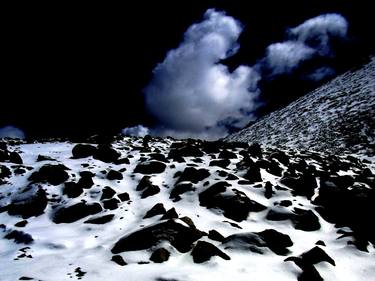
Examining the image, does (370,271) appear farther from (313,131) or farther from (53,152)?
(313,131)

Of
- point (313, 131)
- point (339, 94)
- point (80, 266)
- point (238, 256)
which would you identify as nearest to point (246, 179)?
point (238, 256)

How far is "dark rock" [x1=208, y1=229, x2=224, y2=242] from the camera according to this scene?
10.6 metres

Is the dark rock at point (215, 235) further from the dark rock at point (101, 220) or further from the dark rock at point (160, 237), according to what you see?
the dark rock at point (101, 220)

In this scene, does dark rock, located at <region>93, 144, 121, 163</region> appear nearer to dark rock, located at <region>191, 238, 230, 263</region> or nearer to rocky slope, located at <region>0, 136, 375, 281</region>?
rocky slope, located at <region>0, 136, 375, 281</region>

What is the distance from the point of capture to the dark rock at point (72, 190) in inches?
530

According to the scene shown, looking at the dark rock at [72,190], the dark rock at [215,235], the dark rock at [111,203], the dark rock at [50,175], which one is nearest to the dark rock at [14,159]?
the dark rock at [50,175]

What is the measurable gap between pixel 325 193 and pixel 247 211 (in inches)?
144

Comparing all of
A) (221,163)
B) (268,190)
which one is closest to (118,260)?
(268,190)

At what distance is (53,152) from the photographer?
1927 cm

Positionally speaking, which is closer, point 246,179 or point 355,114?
point 246,179

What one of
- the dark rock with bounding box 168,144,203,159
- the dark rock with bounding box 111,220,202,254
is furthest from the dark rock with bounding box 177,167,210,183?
the dark rock with bounding box 111,220,202,254

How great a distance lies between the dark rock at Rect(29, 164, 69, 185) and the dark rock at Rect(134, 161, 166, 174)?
3413 mm

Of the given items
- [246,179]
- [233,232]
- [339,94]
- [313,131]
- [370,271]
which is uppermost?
[339,94]

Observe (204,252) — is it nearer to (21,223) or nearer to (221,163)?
(21,223)
